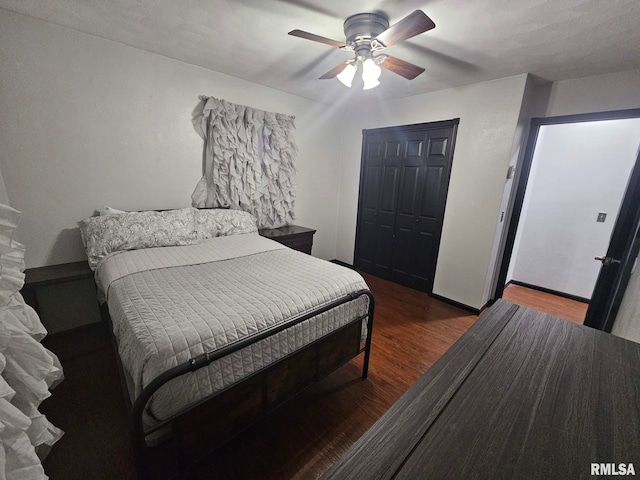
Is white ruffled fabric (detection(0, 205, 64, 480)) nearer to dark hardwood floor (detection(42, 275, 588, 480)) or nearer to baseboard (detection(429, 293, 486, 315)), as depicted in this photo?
dark hardwood floor (detection(42, 275, 588, 480))

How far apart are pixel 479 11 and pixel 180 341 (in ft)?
7.49

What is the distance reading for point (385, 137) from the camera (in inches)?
131

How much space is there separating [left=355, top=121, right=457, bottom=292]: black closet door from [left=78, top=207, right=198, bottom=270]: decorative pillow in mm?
2332

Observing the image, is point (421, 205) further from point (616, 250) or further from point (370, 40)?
point (370, 40)

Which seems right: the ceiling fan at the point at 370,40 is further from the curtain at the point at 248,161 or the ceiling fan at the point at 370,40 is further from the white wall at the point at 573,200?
the white wall at the point at 573,200

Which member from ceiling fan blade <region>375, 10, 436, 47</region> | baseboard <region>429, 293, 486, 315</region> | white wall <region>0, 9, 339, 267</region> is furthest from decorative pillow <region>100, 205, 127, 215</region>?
baseboard <region>429, 293, 486, 315</region>

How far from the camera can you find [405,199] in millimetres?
3264

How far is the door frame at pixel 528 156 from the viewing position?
2.13 meters

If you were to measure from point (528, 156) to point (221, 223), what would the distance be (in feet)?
10.4

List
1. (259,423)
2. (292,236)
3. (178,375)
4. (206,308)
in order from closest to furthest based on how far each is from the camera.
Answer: (178,375)
(206,308)
(259,423)
(292,236)

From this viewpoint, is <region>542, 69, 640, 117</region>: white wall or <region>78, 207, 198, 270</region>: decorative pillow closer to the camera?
<region>78, 207, 198, 270</region>: decorative pillow

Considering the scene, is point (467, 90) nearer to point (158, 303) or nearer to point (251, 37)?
point (251, 37)

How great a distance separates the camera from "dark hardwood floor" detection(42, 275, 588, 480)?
1251mm

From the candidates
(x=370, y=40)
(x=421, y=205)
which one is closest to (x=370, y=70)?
(x=370, y=40)
